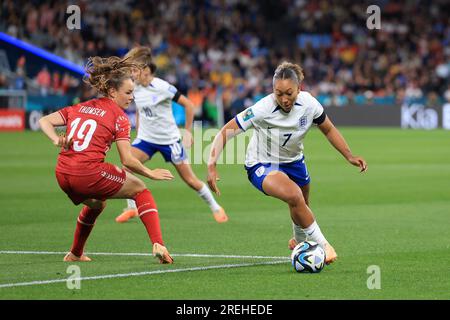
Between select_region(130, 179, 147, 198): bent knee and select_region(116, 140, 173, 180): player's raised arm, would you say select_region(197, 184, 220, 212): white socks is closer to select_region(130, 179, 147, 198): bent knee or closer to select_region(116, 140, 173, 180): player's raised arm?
select_region(130, 179, 147, 198): bent knee

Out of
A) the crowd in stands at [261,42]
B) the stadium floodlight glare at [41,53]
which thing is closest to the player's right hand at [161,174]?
the stadium floodlight glare at [41,53]

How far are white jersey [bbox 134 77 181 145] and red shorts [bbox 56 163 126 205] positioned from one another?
A: 4.93 meters

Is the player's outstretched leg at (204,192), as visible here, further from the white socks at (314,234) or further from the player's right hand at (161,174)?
the player's right hand at (161,174)

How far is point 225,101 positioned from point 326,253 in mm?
31005

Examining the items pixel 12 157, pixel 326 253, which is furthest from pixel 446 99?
pixel 326 253

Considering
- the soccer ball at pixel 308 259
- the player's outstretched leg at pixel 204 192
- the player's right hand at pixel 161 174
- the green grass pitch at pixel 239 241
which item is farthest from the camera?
the player's outstretched leg at pixel 204 192

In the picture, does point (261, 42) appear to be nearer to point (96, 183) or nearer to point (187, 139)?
point (187, 139)

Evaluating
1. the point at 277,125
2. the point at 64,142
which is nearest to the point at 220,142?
the point at 277,125

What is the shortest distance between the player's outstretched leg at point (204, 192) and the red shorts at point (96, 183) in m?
4.30

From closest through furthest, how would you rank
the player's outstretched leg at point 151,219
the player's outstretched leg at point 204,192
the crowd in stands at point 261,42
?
the player's outstretched leg at point 151,219 → the player's outstretched leg at point 204,192 → the crowd in stands at point 261,42

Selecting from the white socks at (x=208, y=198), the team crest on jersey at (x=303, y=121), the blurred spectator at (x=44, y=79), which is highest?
the blurred spectator at (x=44, y=79)

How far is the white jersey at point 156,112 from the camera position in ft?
46.9

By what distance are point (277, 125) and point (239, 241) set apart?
226cm

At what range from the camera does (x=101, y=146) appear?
9.36 m
